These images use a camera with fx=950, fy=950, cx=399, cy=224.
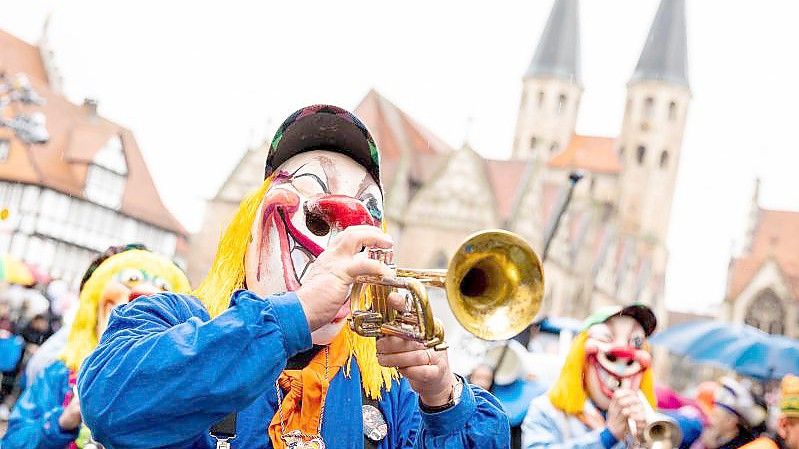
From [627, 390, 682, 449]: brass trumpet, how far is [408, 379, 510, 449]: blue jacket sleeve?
175cm

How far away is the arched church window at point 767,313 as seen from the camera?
60.0m

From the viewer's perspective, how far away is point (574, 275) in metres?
54.8

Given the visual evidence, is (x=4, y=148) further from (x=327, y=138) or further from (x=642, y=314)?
(x=327, y=138)

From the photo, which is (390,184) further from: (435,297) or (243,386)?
(243,386)

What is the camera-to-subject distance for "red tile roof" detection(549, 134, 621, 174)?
71.6m

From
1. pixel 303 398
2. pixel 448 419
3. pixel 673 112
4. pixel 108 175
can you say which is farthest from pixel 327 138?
pixel 673 112

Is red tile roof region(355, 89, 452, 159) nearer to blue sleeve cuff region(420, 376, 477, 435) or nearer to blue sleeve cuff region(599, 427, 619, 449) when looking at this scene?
blue sleeve cuff region(599, 427, 619, 449)

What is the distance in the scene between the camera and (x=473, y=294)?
2.36m

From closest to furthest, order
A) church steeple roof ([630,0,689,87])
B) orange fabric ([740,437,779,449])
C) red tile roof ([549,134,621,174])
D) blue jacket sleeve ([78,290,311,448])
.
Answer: blue jacket sleeve ([78,290,311,448])
orange fabric ([740,437,779,449])
church steeple roof ([630,0,689,87])
red tile roof ([549,134,621,174])

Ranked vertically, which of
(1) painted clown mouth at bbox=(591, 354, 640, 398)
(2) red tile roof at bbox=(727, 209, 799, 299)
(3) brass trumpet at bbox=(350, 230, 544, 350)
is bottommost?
(1) painted clown mouth at bbox=(591, 354, 640, 398)

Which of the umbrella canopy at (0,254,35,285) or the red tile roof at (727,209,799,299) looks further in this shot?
the red tile roof at (727,209,799,299)

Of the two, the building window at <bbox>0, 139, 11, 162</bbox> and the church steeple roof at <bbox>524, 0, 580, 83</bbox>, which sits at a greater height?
the church steeple roof at <bbox>524, 0, 580, 83</bbox>

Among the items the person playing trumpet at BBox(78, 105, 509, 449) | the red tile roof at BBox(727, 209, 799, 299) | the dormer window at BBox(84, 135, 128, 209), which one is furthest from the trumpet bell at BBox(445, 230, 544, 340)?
the red tile roof at BBox(727, 209, 799, 299)

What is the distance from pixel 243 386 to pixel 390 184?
44.7 metres
